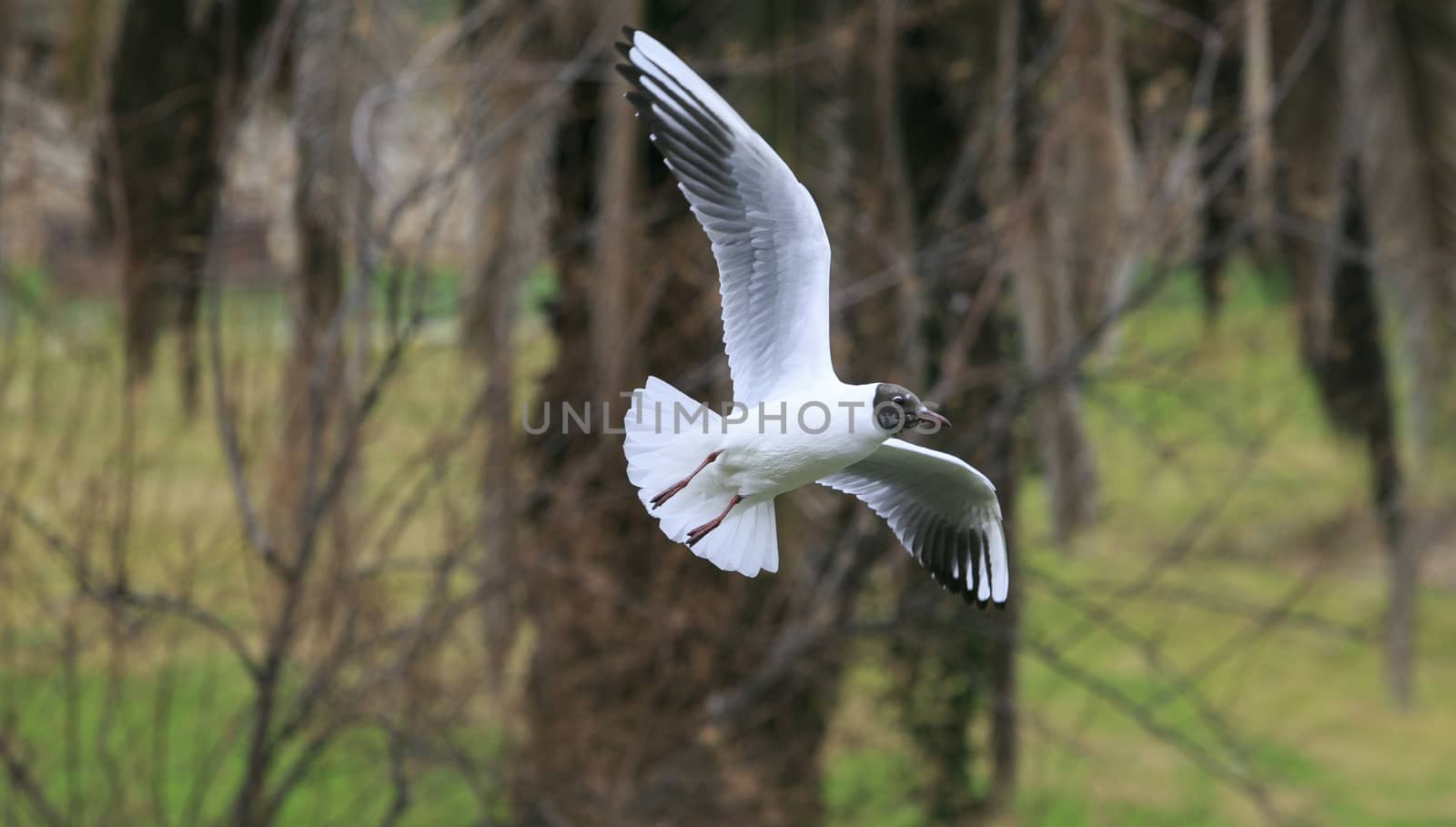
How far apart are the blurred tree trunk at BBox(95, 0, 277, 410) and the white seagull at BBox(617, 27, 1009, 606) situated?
3.43m

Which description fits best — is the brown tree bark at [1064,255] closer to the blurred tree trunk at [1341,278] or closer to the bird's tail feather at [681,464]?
the blurred tree trunk at [1341,278]

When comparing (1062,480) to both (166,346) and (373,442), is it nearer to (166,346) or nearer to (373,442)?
(373,442)

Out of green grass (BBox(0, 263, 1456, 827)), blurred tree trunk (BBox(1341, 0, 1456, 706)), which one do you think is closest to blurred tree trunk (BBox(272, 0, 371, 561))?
green grass (BBox(0, 263, 1456, 827))

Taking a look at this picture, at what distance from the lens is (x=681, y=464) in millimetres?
2996

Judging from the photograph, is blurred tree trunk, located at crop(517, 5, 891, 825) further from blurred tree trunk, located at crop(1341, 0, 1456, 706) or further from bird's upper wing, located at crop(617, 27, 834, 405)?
blurred tree trunk, located at crop(1341, 0, 1456, 706)

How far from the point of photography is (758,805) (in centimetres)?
718

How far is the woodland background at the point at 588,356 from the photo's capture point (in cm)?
550

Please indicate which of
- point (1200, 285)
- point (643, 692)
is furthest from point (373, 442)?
point (1200, 285)

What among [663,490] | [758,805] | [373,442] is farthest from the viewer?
[758,805]

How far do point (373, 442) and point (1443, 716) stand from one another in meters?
8.65

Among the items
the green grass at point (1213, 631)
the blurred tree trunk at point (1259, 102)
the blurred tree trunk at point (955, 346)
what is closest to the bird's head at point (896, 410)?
the green grass at point (1213, 631)

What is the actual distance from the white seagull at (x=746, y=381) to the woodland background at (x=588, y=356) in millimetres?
1526

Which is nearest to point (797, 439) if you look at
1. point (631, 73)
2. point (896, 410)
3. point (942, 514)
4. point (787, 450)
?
point (787, 450)

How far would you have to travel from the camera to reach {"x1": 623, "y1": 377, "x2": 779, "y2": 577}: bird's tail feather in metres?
2.97
